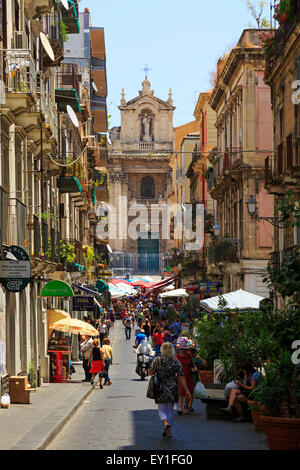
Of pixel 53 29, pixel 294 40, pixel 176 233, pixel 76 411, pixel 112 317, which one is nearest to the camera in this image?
pixel 76 411

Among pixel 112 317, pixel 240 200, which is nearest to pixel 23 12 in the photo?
pixel 240 200

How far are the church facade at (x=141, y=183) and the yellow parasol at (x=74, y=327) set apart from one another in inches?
2984

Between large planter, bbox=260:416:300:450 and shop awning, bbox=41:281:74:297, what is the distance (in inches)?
517

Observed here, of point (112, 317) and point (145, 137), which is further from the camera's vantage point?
point (145, 137)

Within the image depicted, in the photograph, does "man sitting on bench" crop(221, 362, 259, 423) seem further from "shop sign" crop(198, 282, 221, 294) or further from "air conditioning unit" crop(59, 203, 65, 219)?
"shop sign" crop(198, 282, 221, 294)

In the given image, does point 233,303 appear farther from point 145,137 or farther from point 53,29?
point 145,137

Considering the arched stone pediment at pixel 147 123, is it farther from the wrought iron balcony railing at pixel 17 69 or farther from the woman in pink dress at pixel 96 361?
the wrought iron balcony railing at pixel 17 69

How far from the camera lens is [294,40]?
25188 millimetres

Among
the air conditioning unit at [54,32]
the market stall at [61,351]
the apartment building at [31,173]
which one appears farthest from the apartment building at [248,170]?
the market stall at [61,351]

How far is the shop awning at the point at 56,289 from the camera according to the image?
2503cm

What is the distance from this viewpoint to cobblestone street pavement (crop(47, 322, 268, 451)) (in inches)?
528

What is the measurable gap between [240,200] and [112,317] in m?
29.6

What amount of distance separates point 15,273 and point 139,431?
4401 mm

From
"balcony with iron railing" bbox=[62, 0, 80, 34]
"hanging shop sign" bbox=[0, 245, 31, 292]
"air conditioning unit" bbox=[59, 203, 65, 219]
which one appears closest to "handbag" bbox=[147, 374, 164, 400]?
"hanging shop sign" bbox=[0, 245, 31, 292]
